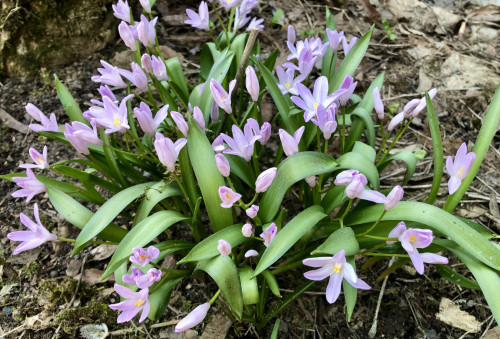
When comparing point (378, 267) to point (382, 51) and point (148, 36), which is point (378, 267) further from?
point (382, 51)

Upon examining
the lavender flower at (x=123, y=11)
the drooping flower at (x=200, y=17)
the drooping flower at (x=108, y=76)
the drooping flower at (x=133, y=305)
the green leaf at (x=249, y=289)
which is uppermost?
the lavender flower at (x=123, y=11)

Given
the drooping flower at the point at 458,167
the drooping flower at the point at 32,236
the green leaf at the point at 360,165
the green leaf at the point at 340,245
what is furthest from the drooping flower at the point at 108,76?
the drooping flower at the point at 458,167

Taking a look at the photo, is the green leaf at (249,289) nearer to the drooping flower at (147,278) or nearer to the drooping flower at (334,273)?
the drooping flower at (334,273)

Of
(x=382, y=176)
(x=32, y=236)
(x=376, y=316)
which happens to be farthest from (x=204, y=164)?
(x=382, y=176)

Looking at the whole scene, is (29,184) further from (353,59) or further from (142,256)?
(353,59)

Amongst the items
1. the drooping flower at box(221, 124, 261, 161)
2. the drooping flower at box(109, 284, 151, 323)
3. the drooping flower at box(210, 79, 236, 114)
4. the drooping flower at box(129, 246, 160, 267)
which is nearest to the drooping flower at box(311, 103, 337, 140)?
the drooping flower at box(221, 124, 261, 161)

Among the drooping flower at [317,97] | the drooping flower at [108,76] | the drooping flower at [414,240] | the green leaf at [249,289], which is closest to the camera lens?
the drooping flower at [414,240]
